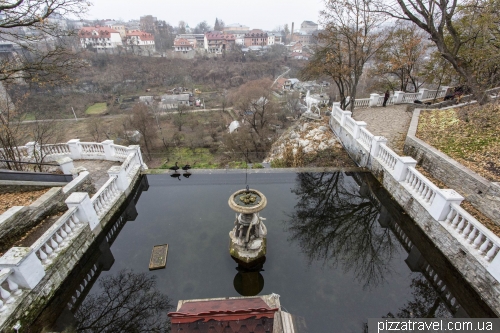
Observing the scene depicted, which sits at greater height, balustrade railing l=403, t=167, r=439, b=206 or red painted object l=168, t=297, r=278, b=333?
red painted object l=168, t=297, r=278, b=333

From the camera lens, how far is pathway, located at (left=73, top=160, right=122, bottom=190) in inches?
338

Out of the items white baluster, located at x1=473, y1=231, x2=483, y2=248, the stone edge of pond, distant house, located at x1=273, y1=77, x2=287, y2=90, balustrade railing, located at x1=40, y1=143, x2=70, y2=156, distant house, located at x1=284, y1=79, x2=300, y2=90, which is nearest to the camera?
white baluster, located at x1=473, y1=231, x2=483, y2=248

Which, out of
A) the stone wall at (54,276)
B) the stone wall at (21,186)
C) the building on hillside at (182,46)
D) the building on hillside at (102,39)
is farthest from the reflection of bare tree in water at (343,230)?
the building on hillside at (182,46)

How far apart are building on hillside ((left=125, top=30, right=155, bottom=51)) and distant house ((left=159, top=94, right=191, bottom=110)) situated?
3790cm

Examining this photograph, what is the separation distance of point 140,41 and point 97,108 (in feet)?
133

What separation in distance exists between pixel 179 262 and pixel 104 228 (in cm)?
264

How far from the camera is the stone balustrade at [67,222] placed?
401 centimetres

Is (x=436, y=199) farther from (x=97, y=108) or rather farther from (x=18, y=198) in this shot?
(x=97, y=108)

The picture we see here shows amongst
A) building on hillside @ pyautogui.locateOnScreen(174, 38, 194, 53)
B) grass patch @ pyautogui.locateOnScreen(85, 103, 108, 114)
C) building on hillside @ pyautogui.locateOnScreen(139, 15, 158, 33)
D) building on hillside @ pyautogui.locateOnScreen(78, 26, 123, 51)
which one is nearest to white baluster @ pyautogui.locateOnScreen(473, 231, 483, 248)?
grass patch @ pyautogui.locateOnScreen(85, 103, 108, 114)

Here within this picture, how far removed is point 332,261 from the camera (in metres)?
5.78

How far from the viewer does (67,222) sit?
5.49 m

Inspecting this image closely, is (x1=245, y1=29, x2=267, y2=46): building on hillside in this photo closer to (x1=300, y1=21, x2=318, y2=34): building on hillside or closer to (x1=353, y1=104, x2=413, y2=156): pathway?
(x1=300, y1=21, x2=318, y2=34): building on hillside

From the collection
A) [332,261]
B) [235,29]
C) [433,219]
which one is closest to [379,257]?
[332,261]

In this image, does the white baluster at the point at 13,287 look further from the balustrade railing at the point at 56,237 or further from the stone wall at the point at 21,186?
the stone wall at the point at 21,186
